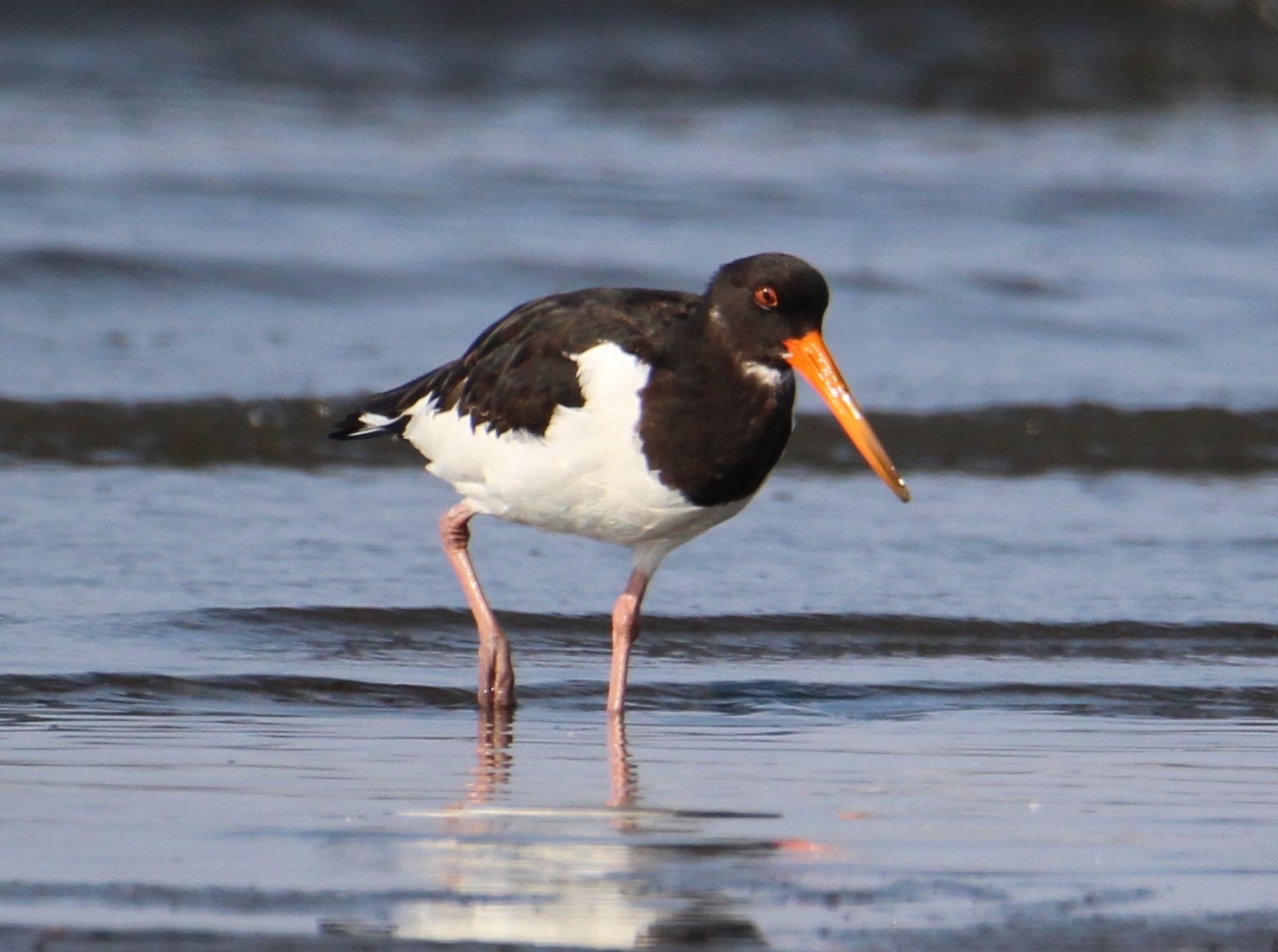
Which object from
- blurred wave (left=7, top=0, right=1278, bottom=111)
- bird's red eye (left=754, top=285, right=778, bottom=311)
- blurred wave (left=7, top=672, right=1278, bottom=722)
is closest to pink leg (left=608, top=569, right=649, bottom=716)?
blurred wave (left=7, top=672, right=1278, bottom=722)

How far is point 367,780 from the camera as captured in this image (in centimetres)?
516

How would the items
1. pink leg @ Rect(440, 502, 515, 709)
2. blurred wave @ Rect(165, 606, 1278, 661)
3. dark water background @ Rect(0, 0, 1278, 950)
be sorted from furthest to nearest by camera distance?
blurred wave @ Rect(165, 606, 1278, 661) → pink leg @ Rect(440, 502, 515, 709) → dark water background @ Rect(0, 0, 1278, 950)

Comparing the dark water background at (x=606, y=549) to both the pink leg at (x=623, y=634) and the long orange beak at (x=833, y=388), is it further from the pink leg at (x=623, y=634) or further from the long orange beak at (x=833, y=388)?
the long orange beak at (x=833, y=388)

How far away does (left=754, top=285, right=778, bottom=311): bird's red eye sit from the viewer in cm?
587

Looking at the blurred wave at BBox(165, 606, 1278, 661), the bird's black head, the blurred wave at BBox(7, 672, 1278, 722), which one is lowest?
the blurred wave at BBox(165, 606, 1278, 661)

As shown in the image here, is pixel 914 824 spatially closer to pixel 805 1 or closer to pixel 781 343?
pixel 781 343

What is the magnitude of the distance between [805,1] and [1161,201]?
7418 mm

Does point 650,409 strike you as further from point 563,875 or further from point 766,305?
point 563,875

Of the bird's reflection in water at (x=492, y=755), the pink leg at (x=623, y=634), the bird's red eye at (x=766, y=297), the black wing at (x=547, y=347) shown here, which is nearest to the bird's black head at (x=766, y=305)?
the bird's red eye at (x=766, y=297)

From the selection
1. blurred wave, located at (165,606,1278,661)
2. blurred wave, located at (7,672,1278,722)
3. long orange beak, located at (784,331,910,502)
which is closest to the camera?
long orange beak, located at (784,331,910,502)

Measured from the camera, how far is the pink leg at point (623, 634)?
614cm

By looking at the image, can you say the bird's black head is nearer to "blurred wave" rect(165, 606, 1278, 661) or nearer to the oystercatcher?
the oystercatcher

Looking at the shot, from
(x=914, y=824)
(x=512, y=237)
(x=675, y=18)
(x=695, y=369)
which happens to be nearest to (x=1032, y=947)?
(x=914, y=824)

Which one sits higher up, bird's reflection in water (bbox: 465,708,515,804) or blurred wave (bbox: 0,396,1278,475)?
bird's reflection in water (bbox: 465,708,515,804)
